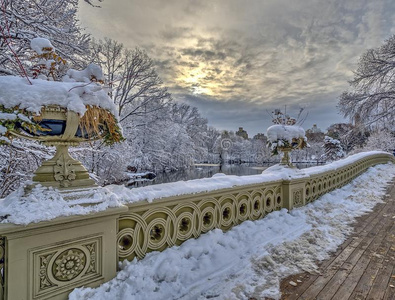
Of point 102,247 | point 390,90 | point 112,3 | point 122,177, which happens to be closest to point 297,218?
point 102,247

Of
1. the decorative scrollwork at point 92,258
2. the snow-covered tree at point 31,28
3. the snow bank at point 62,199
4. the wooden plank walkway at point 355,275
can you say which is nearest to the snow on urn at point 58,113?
the snow bank at point 62,199

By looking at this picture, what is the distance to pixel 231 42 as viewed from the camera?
810 cm

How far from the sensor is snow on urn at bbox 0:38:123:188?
4.91 feet

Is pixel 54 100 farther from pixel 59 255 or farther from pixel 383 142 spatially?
pixel 383 142

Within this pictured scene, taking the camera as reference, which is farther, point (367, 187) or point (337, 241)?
point (367, 187)

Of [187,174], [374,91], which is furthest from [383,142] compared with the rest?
[187,174]

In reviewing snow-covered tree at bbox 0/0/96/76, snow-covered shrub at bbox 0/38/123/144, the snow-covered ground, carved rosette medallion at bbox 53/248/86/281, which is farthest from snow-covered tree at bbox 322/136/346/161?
carved rosette medallion at bbox 53/248/86/281

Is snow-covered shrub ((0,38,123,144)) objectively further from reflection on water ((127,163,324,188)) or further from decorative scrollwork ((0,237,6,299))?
reflection on water ((127,163,324,188))

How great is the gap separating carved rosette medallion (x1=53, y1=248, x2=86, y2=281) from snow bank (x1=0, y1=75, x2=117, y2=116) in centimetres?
111

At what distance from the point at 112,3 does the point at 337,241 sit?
6.39 metres

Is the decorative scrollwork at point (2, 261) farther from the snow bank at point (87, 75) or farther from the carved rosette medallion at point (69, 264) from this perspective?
the snow bank at point (87, 75)

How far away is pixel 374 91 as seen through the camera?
10492mm

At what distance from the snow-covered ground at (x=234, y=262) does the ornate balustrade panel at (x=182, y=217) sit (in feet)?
0.35

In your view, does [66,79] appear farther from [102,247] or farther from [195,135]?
[195,135]
